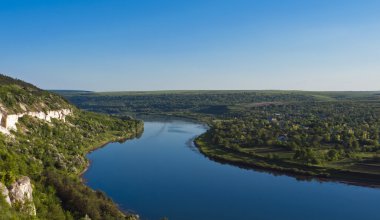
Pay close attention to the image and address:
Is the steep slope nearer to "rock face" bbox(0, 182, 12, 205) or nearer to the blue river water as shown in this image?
"rock face" bbox(0, 182, 12, 205)

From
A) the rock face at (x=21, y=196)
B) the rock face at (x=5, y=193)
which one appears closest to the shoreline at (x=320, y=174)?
the rock face at (x=21, y=196)

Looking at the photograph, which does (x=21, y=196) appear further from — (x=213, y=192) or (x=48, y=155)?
(x=213, y=192)

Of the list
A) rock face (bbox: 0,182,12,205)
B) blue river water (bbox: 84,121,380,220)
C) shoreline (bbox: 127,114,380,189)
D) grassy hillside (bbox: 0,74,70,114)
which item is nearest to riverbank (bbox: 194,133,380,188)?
shoreline (bbox: 127,114,380,189)

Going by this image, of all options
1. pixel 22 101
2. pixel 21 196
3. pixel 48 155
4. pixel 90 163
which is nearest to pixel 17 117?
pixel 22 101

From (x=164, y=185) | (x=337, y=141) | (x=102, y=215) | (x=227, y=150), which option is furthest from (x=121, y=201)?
(x=337, y=141)

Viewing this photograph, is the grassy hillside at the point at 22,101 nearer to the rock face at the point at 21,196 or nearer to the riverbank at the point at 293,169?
the riverbank at the point at 293,169
